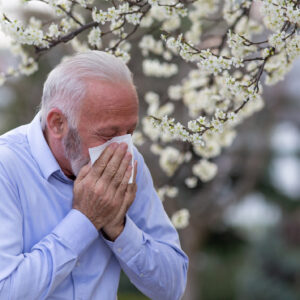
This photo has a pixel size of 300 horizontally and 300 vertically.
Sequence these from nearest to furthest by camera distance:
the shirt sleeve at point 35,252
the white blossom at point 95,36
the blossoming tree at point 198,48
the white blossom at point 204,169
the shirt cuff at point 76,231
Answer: the shirt sleeve at point 35,252, the shirt cuff at point 76,231, the blossoming tree at point 198,48, the white blossom at point 95,36, the white blossom at point 204,169

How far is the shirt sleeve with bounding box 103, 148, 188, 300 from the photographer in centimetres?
198

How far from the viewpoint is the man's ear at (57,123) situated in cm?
195

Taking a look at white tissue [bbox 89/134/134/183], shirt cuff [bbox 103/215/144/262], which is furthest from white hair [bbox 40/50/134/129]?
shirt cuff [bbox 103/215/144/262]

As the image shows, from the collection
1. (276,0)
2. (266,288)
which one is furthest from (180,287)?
(266,288)

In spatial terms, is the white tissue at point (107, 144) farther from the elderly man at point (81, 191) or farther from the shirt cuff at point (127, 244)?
the shirt cuff at point (127, 244)

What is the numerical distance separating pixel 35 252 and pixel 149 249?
454 millimetres

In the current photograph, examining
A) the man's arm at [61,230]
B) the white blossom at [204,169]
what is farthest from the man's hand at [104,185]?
the white blossom at [204,169]

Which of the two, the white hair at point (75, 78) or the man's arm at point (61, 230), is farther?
the white hair at point (75, 78)

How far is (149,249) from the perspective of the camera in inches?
80.0

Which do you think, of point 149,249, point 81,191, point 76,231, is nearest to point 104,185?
point 81,191

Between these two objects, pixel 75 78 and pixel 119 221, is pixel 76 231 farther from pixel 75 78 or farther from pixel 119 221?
pixel 75 78

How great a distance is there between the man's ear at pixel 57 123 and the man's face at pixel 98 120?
24 mm

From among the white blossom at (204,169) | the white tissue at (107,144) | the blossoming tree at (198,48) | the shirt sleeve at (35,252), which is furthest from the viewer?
the white blossom at (204,169)

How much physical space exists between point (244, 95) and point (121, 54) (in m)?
0.74
